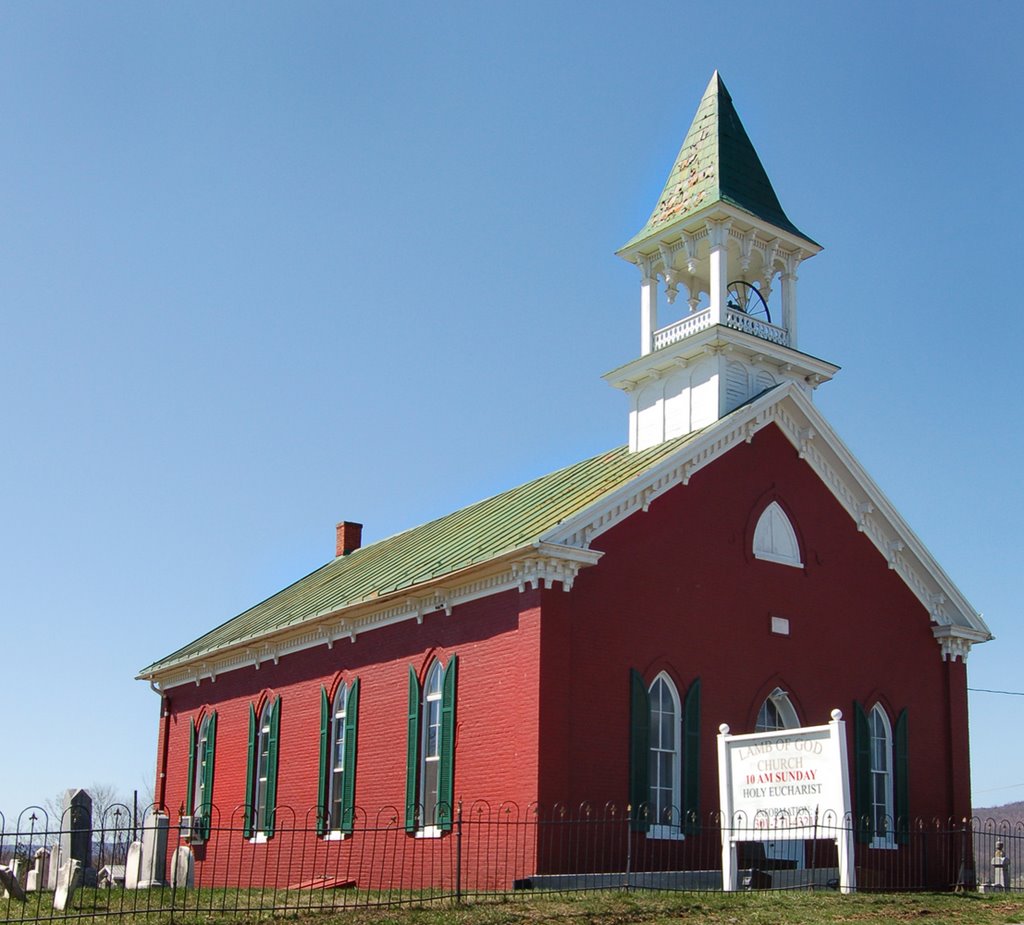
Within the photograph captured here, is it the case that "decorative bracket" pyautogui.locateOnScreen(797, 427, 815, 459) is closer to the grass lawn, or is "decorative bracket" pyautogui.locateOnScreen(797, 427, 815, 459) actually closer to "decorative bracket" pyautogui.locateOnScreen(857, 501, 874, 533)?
"decorative bracket" pyautogui.locateOnScreen(857, 501, 874, 533)

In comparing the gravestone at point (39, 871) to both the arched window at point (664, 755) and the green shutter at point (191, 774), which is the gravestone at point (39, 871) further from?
the arched window at point (664, 755)

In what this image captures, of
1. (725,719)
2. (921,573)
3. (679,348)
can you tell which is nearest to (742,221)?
(679,348)

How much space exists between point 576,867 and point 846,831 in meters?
4.36

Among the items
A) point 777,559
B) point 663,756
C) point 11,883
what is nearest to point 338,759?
point 663,756

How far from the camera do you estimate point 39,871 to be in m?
24.8

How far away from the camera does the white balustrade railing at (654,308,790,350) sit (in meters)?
27.7

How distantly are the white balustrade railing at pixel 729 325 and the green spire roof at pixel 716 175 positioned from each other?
2.07 metres

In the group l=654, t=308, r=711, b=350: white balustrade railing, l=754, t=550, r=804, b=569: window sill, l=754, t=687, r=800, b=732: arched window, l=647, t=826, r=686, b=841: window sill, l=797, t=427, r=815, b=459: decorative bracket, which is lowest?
l=647, t=826, r=686, b=841: window sill

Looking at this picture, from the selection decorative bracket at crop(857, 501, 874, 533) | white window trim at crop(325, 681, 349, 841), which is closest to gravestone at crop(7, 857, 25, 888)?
white window trim at crop(325, 681, 349, 841)

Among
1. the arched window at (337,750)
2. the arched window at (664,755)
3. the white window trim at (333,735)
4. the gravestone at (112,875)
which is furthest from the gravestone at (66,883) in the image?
the arched window at (664,755)

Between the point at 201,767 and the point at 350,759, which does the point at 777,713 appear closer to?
the point at 350,759

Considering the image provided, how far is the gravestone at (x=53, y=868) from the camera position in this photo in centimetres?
2375

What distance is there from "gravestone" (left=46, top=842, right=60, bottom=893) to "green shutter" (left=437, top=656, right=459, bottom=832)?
247 inches

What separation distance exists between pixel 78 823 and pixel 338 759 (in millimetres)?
5850
